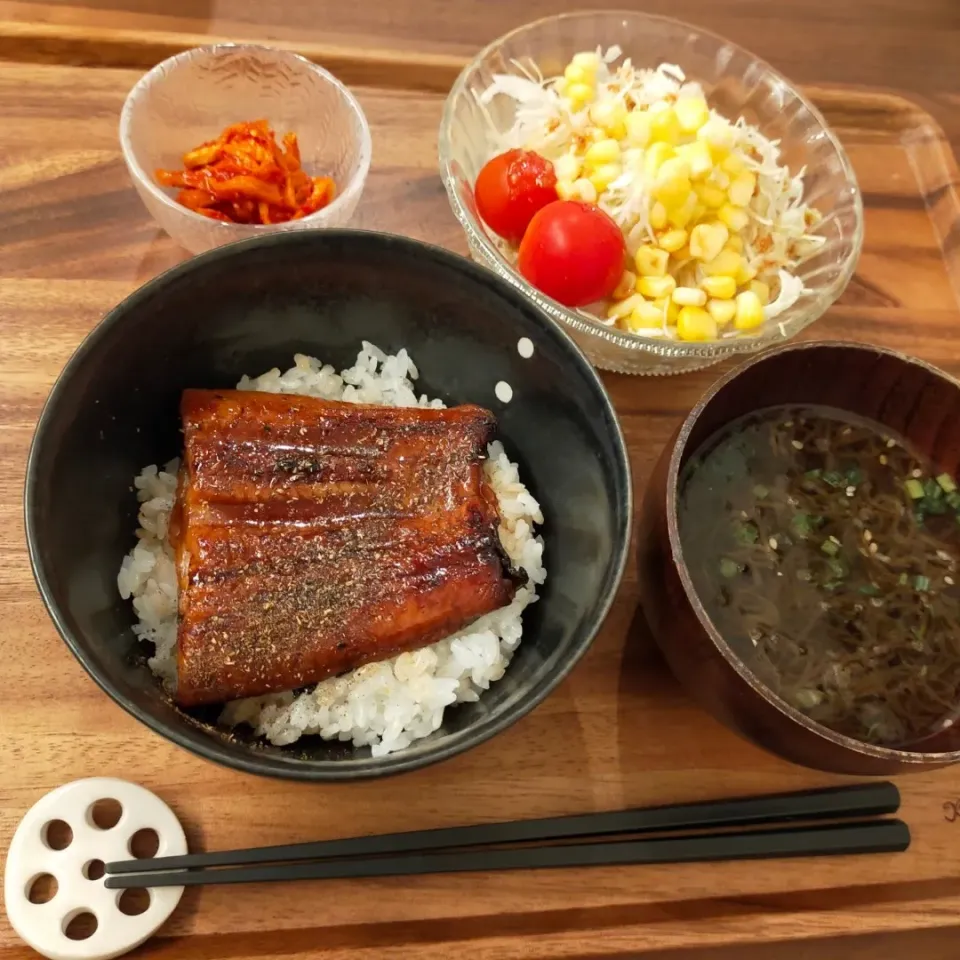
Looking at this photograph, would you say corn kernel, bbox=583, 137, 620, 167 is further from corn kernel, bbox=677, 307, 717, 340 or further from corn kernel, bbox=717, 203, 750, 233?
corn kernel, bbox=677, 307, 717, 340

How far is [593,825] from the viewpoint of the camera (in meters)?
1.60

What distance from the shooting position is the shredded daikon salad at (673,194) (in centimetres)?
200

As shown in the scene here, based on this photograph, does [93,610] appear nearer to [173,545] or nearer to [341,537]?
[173,545]

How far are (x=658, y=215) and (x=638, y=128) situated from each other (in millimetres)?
257

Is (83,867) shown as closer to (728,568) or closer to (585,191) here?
(728,568)

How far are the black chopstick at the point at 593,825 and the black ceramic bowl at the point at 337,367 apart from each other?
0.18 m

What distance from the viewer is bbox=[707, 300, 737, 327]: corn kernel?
1997mm

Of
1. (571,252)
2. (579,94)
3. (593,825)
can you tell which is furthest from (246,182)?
(593,825)

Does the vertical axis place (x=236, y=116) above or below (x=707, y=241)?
below

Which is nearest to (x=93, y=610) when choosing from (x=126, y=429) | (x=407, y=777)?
(x=126, y=429)

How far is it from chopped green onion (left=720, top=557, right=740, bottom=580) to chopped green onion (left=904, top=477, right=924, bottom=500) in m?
0.42

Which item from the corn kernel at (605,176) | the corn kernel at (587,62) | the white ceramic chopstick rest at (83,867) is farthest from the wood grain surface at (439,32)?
the white ceramic chopstick rest at (83,867)

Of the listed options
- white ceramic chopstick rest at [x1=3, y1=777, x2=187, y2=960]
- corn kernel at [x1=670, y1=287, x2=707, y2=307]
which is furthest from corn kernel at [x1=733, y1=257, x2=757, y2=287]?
white ceramic chopstick rest at [x1=3, y1=777, x2=187, y2=960]

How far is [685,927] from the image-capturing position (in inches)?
63.5
